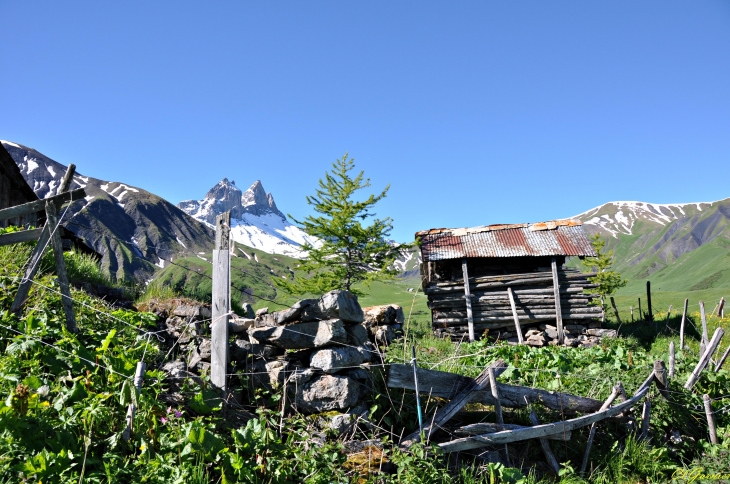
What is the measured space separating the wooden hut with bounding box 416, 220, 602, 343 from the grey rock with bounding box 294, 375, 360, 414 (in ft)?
39.3

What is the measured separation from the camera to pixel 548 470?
19.2 feet

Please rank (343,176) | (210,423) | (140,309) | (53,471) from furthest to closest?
1. (343,176)
2. (140,309)
3. (210,423)
4. (53,471)

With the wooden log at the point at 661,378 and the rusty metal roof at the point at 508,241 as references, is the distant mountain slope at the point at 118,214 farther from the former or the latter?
the wooden log at the point at 661,378

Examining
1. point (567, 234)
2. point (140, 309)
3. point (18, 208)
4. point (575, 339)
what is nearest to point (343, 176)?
point (567, 234)

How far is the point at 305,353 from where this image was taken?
601 cm

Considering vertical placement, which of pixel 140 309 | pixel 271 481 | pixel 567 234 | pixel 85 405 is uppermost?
pixel 567 234

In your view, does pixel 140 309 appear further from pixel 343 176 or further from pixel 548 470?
pixel 343 176

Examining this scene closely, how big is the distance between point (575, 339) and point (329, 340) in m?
14.4

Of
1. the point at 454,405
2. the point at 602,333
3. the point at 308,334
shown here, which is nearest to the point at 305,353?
the point at 308,334

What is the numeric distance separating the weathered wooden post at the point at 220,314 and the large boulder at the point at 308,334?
804 mm

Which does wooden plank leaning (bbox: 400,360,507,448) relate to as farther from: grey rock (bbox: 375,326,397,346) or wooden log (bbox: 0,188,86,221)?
wooden log (bbox: 0,188,86,221)

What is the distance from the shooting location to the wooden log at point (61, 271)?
5.80 m

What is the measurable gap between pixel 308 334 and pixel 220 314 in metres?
1.19

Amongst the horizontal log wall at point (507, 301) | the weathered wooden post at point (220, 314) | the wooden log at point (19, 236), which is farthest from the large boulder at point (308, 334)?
the horizontal log wall at point (507, 301)
